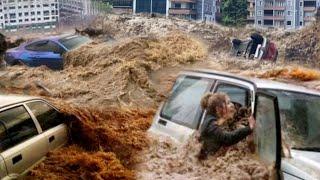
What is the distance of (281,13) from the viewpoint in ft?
39.5

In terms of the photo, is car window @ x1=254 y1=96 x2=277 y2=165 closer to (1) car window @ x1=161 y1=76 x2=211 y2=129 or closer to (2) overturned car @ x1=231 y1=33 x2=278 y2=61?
(1) car window @ x1=161 y1=76 x2=211 y2=129

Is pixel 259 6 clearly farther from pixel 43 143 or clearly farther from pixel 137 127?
pixel 43 143

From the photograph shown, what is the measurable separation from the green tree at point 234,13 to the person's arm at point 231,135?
6.98 meters

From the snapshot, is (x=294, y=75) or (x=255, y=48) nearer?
(x=294, y=75)

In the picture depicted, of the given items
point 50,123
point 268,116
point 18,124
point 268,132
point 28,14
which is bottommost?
point 50,123

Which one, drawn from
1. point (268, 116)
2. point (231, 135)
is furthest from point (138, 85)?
point (268, 116)

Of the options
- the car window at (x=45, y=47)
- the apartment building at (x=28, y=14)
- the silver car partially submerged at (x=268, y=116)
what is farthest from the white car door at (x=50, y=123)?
the car window at (x=45, y=47)

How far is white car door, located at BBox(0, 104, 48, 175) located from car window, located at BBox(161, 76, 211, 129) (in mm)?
1155

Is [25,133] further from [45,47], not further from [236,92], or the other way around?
[45,47]

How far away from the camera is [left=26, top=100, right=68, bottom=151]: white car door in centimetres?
606

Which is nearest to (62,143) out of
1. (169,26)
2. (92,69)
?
(92,69)

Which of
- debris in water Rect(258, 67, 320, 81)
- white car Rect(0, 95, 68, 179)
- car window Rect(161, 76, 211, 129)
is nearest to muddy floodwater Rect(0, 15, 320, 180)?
debris in water Rect(258, 67, 320, 81)

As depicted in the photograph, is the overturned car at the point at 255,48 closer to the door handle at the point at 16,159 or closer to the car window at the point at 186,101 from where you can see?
the car window at the point at 186,101

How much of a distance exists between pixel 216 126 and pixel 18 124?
1.73 metres
